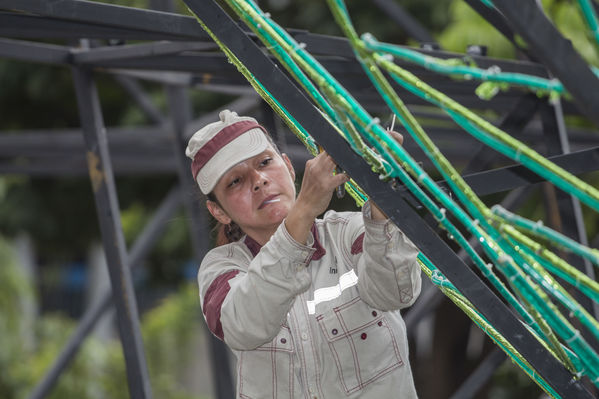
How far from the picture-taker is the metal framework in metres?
1.72

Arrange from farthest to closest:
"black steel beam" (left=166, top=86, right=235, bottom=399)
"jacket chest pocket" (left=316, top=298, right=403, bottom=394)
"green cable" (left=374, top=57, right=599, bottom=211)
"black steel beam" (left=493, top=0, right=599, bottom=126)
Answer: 1. "black steel beam" (left=166, top=86, right=235, bottom=399)
2. "jacket chest pocket" (left=316, top=298, right=403, bottom=394)
3. "green cable" (left=374, top=57, right=599, bottom=211)
4. "black steel beam" (left=493, top=0, right=599, bottom=126)

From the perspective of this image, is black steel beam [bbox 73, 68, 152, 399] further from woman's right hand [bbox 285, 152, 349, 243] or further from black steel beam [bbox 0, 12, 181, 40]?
woman's right hand [bbox 285, 152, 349, 243]

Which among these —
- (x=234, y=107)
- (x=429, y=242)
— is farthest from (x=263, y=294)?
(x=234, y=107)

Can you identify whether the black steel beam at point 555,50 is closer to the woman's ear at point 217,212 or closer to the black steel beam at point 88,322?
the woman's ear at point 217,212

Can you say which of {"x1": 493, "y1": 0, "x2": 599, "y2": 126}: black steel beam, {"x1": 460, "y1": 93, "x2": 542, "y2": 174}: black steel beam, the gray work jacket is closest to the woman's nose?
the gray work jacket

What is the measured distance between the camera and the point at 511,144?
1505 mm

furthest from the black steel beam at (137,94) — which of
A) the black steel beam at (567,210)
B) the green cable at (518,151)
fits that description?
the green cable at (518,151)

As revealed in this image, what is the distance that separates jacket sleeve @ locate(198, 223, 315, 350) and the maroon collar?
0.16m

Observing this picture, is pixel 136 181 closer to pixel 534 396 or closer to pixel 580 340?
pixel 534 396

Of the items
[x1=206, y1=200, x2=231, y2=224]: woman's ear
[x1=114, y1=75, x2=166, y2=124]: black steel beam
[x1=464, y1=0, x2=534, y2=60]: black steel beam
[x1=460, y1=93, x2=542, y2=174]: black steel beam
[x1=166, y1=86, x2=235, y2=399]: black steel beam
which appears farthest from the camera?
[x1=114, y1=75, x2=166, y2=124]: black steel beam

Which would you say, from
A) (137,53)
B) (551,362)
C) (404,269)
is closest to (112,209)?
(137,53)

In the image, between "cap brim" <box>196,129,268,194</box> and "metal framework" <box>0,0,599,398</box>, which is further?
"cap brim" <box>196,129,268,194</box>

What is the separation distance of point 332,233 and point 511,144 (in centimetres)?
80

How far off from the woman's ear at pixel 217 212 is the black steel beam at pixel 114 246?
137 centimetres
